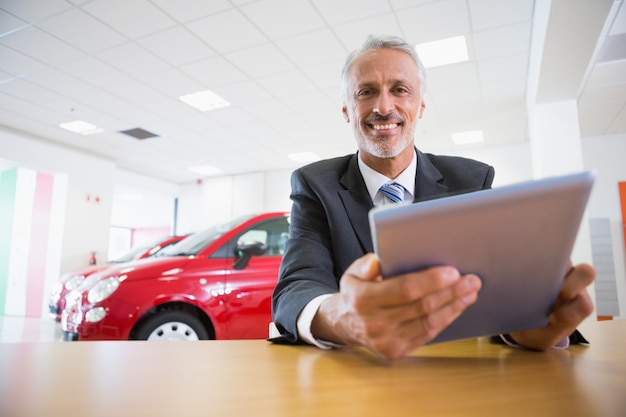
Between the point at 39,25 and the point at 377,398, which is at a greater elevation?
the point at 39,25

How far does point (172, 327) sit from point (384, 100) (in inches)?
78.6

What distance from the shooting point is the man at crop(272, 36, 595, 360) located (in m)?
0.47

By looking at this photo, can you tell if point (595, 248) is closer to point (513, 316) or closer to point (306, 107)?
point (306, 107)

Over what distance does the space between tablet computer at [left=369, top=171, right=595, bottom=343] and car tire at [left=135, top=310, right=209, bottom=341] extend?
233 cm

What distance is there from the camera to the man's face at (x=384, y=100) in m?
1.27

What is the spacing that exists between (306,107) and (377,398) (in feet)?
17.8

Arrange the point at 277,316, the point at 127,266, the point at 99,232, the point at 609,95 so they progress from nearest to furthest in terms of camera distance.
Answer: the point at 277,316, the point at 127,266, the point at 609,95, the point at 99,232

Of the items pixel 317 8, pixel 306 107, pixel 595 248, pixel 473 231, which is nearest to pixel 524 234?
pixel 473 231

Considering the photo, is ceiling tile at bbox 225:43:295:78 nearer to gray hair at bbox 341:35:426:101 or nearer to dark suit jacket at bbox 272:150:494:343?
gray hair at bbox 341:35:426:101

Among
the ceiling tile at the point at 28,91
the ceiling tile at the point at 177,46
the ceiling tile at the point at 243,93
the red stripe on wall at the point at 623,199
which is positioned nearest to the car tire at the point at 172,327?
the ceiling tile at the point at 177,46

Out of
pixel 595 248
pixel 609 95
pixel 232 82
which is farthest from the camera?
pixel 595 248

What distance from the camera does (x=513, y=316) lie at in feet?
1.79

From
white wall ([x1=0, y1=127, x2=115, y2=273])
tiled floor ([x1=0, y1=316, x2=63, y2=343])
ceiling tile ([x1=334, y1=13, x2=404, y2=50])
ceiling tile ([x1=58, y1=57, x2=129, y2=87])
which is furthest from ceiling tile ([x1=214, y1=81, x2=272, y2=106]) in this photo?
white wall ([x1=0, y1=127, x2=115, y2=273])

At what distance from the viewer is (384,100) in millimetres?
1278
